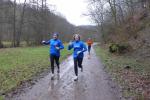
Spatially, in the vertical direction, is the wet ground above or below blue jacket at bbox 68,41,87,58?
below

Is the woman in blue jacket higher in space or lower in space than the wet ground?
higher

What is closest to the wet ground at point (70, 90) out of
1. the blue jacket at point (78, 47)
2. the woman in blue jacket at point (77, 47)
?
the woman in blue jacket at point (77, 47)

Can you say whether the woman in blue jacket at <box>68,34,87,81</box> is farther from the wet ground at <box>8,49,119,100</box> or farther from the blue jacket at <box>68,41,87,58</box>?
the wet ground at <box>8,49,119,100</box>

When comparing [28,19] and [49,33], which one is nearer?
[28,19]

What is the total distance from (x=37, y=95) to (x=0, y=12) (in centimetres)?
4401

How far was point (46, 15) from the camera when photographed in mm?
59812

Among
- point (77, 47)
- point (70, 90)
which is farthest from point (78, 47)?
point (70, 90)

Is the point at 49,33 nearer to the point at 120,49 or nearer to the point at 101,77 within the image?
the point at 120,49

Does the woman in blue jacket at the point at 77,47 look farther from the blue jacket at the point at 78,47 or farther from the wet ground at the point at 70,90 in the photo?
the wet ground at the point at 70,90

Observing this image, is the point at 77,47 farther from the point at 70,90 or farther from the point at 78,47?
the point at 70,90

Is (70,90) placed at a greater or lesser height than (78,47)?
lesser

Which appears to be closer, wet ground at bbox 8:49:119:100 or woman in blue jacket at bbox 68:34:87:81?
wet ground at bbox 8:49:119:100

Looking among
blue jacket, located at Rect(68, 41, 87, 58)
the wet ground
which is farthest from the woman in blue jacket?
the wet ground

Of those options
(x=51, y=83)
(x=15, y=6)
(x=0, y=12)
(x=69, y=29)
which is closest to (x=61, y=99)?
(x=51, y=83)
